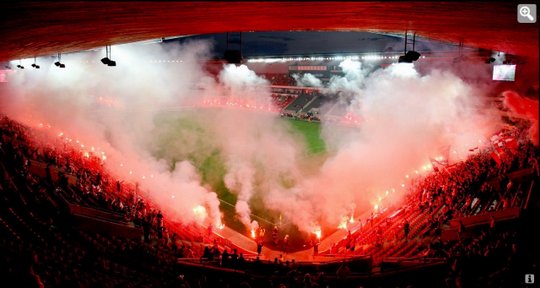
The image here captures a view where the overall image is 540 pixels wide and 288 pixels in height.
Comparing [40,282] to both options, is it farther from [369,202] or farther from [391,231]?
[369,202]

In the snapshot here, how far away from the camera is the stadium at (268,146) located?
17.4ft

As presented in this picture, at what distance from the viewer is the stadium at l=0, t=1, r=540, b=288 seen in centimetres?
530

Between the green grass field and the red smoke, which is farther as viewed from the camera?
the green grass field

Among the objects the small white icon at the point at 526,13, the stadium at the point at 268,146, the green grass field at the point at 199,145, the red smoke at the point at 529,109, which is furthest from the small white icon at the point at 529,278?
the green grass field at the point at 199,145

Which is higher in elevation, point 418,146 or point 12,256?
point 418,146

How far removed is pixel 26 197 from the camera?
9.09m

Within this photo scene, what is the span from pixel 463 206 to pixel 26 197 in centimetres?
1120

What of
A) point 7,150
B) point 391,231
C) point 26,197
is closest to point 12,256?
point 26,197

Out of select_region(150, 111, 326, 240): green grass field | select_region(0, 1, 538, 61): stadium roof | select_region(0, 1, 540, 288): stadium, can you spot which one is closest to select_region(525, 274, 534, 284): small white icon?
select_region(0, 1, 540, 288): stadium

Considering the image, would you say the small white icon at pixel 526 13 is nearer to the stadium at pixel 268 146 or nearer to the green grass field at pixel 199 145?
the stadium at pixel 268 146

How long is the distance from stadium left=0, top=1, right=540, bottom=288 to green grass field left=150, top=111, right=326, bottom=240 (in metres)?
0.16

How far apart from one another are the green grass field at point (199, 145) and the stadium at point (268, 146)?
0.51 feet

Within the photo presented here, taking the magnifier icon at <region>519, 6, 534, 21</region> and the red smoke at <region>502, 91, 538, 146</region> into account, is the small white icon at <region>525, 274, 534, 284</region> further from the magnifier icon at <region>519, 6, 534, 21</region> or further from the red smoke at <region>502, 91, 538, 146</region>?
the magnifier icon at <region>519, 6, 534, 21</region>

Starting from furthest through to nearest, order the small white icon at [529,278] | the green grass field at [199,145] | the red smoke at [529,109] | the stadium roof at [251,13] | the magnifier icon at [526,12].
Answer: the green grass field at [199,145] → the small white icon at [529,278] → the magnifier icon at [526,12] → the stadium roof at [251,13] → the red smoke at [529,109]
